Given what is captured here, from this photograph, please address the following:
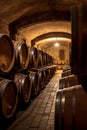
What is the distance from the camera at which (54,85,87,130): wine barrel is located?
1812mm

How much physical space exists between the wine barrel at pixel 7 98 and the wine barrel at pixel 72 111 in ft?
4.75

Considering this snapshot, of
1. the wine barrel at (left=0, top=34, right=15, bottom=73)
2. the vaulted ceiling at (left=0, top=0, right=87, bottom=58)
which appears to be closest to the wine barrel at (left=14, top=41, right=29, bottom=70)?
the wine barrel at (left=0, top=34, right=15, bottom=73)

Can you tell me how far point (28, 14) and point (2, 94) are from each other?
254 inches

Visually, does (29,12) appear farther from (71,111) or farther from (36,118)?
(71,111)

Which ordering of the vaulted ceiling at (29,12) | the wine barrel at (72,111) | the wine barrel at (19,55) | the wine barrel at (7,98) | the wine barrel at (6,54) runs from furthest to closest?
the vaulted ceiling at (29,12), the wine barrel at (19,55), the wine barrel at (6,54), the wine barrel at (7,98), the wine barrel at (72,111)

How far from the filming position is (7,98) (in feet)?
12.0

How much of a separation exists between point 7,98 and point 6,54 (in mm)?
940

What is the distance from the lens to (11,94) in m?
3.84

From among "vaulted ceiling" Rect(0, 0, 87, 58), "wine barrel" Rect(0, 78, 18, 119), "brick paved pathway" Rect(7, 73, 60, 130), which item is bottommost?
"brick paved pathway" Rect(7, 73, 60, 130)

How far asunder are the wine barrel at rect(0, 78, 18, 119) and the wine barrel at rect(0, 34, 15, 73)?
0.35 metres

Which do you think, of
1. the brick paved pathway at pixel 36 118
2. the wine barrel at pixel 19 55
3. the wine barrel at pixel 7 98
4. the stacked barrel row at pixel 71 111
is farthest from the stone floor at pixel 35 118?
the stacked barrel row at pixel 71 111

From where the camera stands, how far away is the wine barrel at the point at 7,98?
10.8 feet

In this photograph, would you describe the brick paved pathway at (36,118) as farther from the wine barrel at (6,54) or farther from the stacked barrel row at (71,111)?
the stacked barrel row at (71,111)

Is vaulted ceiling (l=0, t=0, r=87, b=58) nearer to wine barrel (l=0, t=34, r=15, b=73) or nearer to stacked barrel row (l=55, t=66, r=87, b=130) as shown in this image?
wine barrel (l=0, t=34, r=15, b=73)
